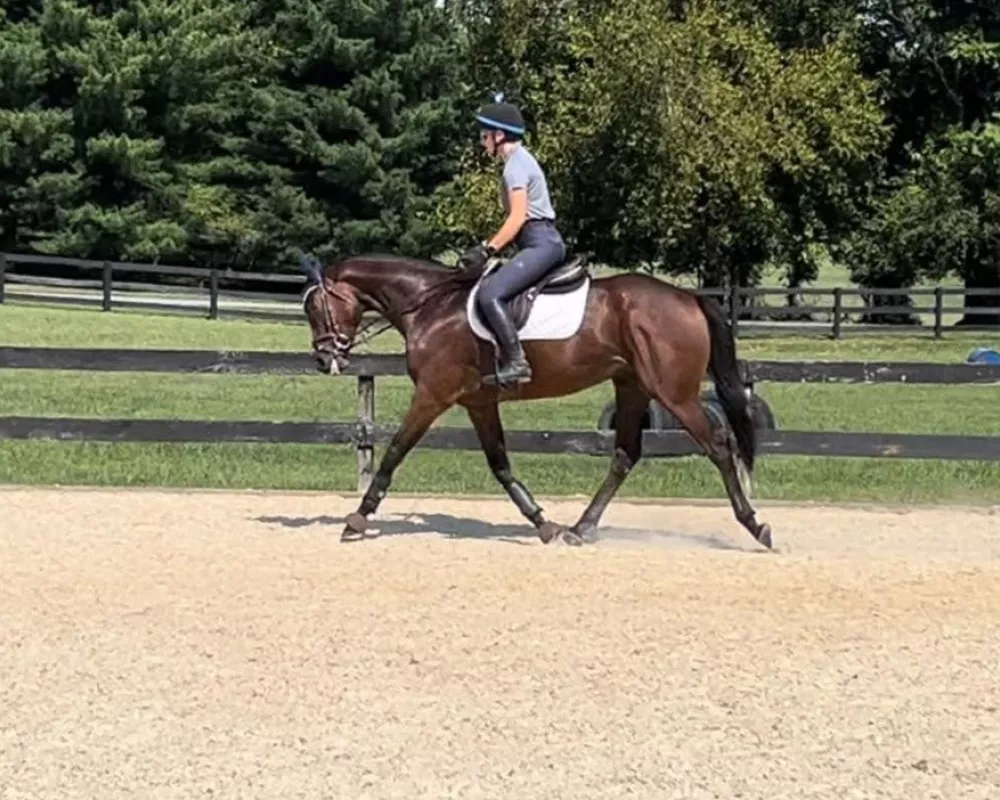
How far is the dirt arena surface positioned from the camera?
4.94 meters

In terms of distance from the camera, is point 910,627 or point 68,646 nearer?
point 68,646

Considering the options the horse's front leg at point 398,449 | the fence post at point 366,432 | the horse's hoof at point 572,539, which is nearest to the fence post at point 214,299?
the fence post at point 366,432

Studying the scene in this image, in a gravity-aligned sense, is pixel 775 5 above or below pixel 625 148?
above

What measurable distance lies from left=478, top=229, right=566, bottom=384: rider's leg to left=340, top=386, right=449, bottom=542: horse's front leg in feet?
1.72

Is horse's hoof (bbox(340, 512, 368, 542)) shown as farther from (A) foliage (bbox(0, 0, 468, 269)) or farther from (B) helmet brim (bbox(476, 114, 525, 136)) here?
(A) foliage (bbox(0, 0, 468, 269))

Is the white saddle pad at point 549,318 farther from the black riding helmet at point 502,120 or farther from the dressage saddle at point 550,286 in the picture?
the black riding helmet at point 502,120

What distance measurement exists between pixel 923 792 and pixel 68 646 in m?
3.49

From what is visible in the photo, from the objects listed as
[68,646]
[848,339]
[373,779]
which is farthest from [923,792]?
[848,339]

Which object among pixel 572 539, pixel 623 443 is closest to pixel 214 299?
pixel 623 443

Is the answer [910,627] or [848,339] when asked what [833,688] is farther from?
[848,339]

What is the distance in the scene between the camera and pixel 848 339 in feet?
110

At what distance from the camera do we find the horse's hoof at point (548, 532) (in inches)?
370

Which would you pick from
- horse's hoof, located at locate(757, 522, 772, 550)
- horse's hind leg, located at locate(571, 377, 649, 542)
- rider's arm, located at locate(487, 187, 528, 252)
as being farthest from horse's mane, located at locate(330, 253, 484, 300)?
horse's hoof, located at locate(757, 522, 772, 550)

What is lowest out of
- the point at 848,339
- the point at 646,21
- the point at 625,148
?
the point at 848,339
